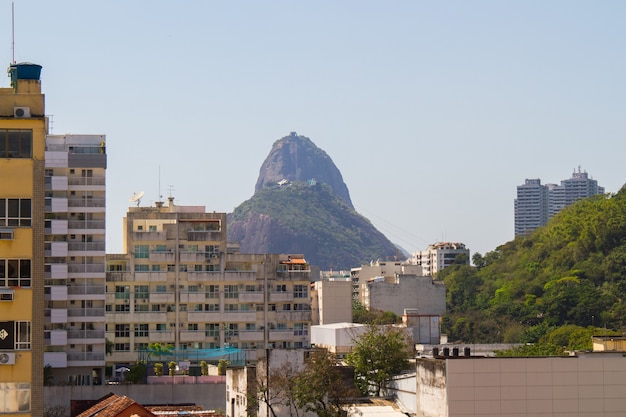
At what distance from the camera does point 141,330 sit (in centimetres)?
11250

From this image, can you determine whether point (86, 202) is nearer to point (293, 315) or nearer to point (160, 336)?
point (160, 336)

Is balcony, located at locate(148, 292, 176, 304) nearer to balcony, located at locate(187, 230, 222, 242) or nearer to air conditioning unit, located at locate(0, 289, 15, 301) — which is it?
balcony, located at locate(187, 230, 222, 242)

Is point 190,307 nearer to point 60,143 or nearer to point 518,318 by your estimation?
point 60,143

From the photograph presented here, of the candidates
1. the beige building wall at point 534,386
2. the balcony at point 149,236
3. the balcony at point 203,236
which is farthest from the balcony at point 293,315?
the beige building wall at point 534,386

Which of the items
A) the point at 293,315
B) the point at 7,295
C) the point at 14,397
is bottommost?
the point at 293,315

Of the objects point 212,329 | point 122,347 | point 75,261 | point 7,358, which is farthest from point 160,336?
point 7,358

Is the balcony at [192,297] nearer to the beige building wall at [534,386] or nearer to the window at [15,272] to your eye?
the beige building wall at [534,386]

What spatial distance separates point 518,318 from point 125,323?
94625mm

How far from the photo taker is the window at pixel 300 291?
11716 centimetres

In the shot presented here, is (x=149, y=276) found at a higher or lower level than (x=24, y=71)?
lower

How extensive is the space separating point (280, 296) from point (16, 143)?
292 feet

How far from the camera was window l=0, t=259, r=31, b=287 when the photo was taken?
1054 inches

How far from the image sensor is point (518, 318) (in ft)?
643

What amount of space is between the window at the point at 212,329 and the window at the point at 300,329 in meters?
6.42
